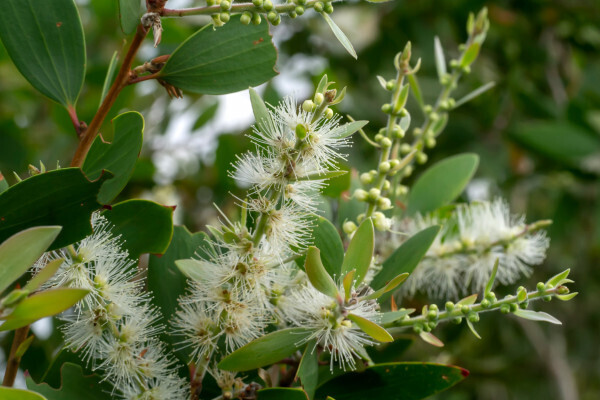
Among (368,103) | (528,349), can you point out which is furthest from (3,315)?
(528,349)

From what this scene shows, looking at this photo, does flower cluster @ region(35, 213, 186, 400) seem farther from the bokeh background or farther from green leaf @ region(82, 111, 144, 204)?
the bokeh background

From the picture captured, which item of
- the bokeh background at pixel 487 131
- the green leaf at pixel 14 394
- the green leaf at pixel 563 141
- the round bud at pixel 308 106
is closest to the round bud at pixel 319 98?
the round bud at pixel 308 106

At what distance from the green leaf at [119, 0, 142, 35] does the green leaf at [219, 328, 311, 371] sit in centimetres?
49

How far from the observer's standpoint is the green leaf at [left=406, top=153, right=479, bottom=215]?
4.51 ft

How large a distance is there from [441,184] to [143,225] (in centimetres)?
67

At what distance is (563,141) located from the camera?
7.44 ft

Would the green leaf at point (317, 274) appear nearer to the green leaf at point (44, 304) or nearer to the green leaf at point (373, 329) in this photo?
the green leaf at point (373, 329)

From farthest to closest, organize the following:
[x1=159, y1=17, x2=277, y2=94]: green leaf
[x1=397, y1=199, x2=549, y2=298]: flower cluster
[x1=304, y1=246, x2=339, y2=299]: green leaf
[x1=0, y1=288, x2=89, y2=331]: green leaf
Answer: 1. [x1=397, y1=199, x2=549, y2=298]: flower cluster
2. [x1=159, y1=17, x2=277, y2=94]: green leaf
3. [x1=304, y1=246, x2=339, y2=299]: green leaf
4. [x1=0, y1=288, x2=89, y2=331]: green leaf

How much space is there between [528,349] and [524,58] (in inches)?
50.6

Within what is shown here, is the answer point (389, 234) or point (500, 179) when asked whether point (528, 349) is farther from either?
point (389, 234)

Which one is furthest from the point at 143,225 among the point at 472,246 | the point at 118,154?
the point at 472,246

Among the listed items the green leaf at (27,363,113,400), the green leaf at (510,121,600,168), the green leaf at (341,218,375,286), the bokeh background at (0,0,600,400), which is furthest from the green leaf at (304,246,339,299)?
the green leaf at (510,121,600,168)

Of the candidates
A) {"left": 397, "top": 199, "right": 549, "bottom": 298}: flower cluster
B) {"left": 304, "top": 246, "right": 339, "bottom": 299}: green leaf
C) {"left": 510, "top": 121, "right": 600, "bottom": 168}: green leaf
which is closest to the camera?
{"left": 304, "top": 246, "right": 339, "bottom": 299}: green leaf

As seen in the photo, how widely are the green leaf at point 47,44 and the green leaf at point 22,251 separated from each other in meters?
0.37
